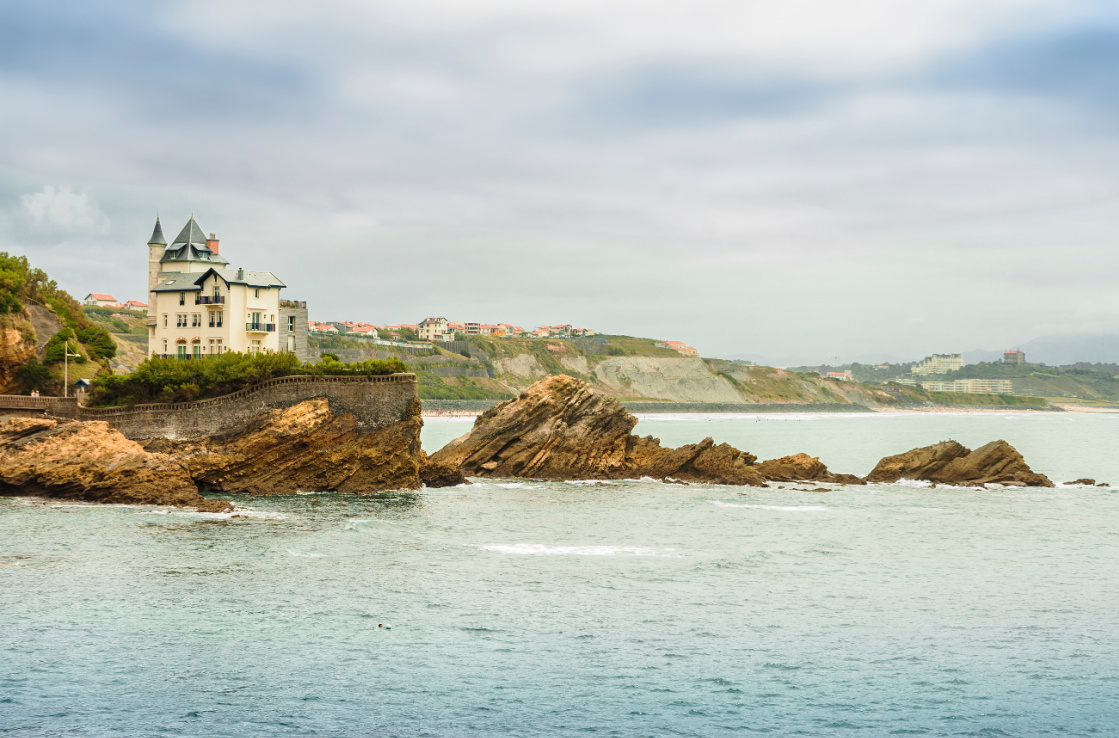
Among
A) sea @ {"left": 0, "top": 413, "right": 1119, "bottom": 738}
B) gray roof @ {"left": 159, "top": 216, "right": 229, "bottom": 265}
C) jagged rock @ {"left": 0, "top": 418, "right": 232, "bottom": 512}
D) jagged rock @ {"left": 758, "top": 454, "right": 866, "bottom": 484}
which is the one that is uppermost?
gray roof @ {"left": 159, "top": 216, "right": 229, "bottom": 265}

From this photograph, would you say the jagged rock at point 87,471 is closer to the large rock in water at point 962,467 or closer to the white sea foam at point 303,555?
the white sea foam at point 303,555

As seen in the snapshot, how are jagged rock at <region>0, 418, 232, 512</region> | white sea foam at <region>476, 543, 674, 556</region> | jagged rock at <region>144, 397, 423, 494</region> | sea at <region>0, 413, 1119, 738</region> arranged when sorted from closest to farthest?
sea at <region>0, 413, 1119, 738</region>
white sea foam at <region>476, 543, 674, 556</region>
jagged rock at <region>0, 418, 232, 512</region>
jagged rock at <region>144, 397, 423, 494</region>

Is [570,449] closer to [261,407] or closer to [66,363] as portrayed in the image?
[261,407]

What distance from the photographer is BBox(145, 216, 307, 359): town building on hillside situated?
5481cm

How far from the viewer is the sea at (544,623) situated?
1739 centimetres

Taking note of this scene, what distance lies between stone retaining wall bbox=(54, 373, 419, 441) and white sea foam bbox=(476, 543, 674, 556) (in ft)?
50.6

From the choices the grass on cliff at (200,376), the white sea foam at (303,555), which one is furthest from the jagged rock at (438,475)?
the white sea foam at (303,555)

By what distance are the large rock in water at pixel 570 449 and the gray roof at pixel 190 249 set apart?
1969 cm

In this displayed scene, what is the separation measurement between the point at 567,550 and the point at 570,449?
2359 cm

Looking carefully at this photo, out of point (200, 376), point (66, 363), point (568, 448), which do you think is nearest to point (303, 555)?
point (200, 376)

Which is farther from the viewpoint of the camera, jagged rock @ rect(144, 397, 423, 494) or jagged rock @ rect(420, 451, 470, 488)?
jagged rock @ rect(420, 451, 470, 488)

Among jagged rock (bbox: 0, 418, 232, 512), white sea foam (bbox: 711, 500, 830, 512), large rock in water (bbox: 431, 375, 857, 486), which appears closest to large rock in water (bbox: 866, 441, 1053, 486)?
large rock in water (bbox: 431, 375, 857, 486)

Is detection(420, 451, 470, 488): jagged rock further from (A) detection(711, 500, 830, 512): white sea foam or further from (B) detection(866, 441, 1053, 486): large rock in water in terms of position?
A: (B) detection(866, 441, 1053, 486): large rock in water

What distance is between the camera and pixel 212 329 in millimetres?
55000
